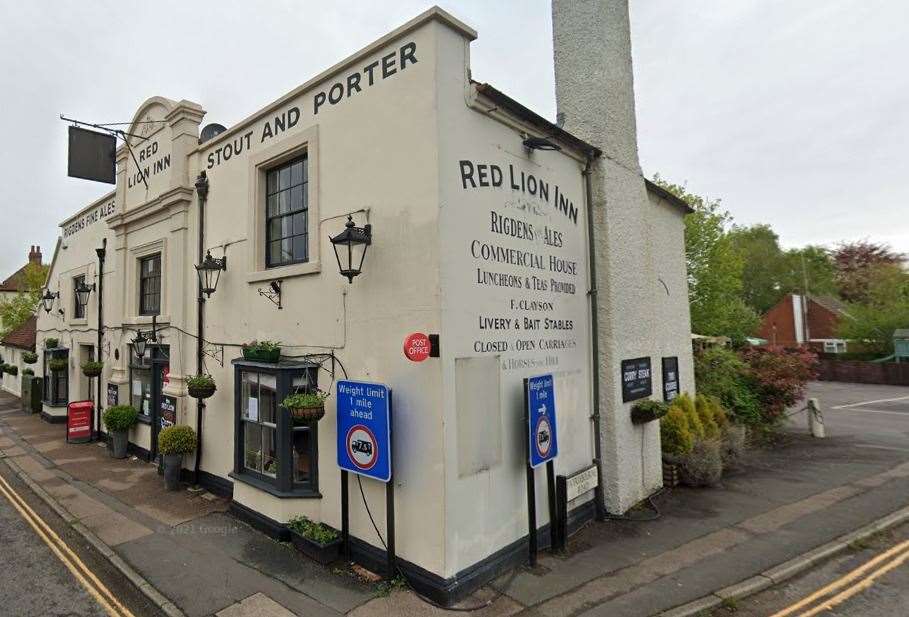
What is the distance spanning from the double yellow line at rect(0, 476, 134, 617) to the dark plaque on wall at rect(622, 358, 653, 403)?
7.57 metres

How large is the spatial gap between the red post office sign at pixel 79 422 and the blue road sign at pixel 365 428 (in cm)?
1175

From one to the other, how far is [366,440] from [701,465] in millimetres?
6934

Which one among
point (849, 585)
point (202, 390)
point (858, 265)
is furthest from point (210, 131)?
point (858, 265)

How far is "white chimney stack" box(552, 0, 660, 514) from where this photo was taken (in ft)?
26.4

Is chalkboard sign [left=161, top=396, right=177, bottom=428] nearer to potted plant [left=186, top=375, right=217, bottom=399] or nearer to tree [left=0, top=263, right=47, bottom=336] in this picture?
potted plant [left=186, top=375, right=217, bottom=399]

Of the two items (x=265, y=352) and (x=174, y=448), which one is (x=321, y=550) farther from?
(x=174, y=448)

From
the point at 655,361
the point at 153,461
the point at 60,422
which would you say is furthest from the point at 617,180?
the point at 60,422

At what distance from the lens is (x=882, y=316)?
31.3 meters

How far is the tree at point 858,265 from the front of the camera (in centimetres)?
4212

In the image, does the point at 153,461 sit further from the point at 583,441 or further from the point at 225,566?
the point at 583,441

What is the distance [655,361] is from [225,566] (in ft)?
26.6

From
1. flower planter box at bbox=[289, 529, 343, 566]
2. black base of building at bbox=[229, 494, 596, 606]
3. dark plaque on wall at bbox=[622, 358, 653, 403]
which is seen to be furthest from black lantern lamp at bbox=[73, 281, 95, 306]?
dark plaque on wall at bbox=[622, 358, 653, 403]

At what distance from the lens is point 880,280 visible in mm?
36500

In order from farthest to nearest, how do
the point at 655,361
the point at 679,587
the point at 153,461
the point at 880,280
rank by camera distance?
1. the point at 880,280
2. the point at 153,461
3. the point at 655,361
4. the point at 679,587
